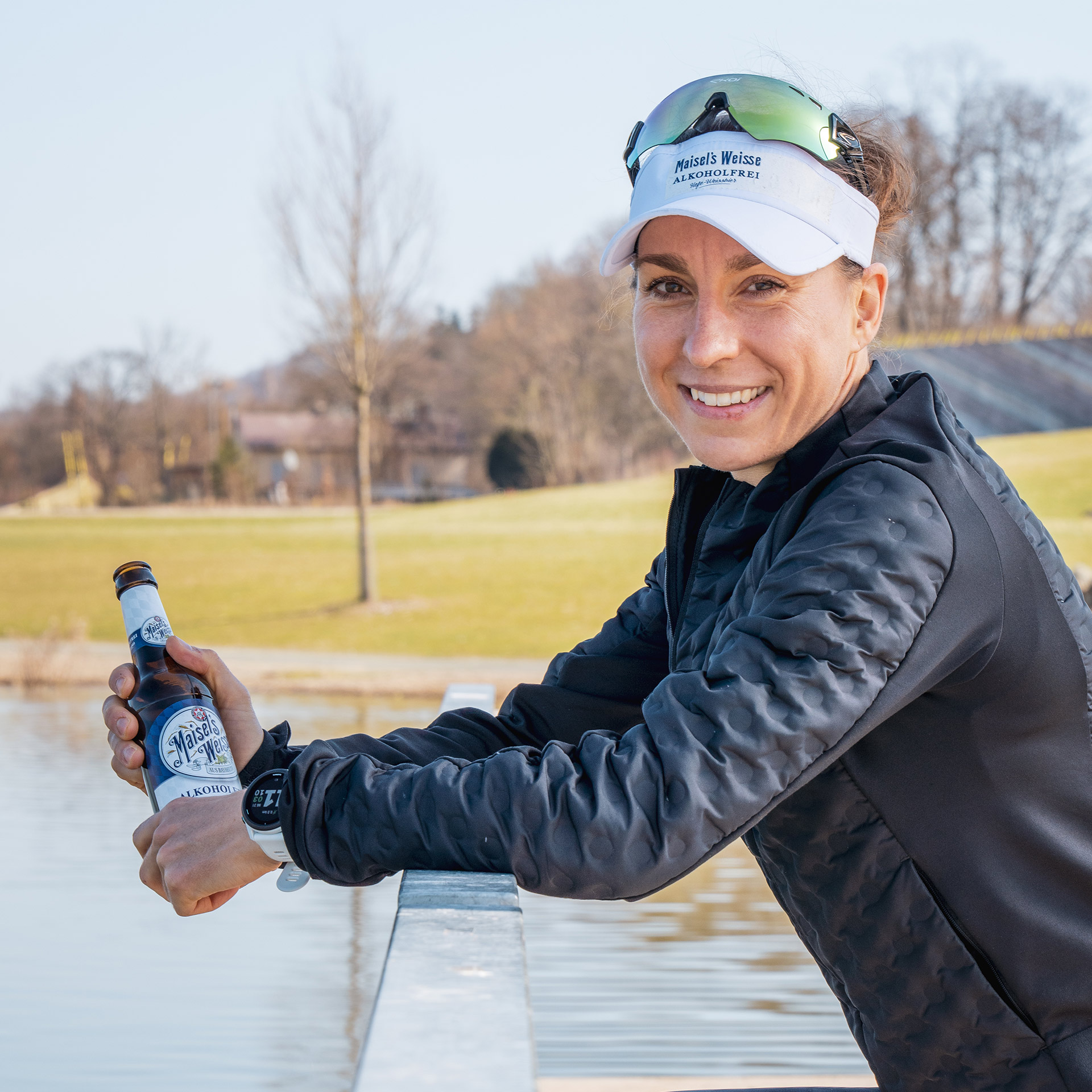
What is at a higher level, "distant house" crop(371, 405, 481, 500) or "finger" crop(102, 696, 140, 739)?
"finger" crop(102, 696, 140, 739)

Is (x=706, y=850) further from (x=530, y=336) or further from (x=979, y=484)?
(x=530, y=336)

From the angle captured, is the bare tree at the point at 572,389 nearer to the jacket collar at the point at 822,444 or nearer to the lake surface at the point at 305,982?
the lake surface at the point at 305,982

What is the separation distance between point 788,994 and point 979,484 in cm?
343

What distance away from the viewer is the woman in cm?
106

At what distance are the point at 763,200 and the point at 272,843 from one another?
0.78 m

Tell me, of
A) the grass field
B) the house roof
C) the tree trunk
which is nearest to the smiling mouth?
the grass field

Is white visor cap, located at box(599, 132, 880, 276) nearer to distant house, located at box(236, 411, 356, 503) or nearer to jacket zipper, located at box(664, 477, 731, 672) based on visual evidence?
jacket zipper, located at box(664, 477, 731, 672)

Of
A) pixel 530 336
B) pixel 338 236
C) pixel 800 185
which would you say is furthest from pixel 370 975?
pixel 530 336

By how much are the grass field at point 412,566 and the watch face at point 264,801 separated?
11.4 metres

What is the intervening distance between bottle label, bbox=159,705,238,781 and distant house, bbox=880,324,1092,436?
28.5 metres

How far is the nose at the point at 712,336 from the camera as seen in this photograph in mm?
1342

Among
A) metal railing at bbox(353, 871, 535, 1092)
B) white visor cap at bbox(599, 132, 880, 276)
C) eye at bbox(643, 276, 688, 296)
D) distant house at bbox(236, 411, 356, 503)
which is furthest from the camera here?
distant house at bbox(236, 411, 356, 503)

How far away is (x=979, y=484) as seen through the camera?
117cm

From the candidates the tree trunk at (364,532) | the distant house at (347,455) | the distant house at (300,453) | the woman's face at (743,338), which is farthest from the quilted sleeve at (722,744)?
the distant house at (347,455)
